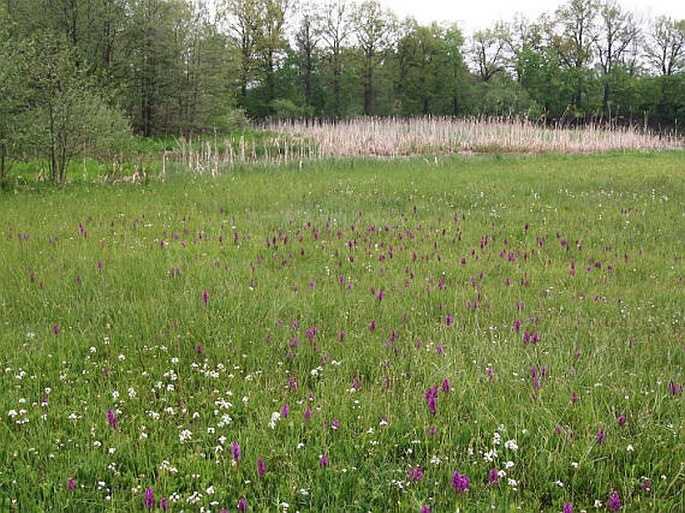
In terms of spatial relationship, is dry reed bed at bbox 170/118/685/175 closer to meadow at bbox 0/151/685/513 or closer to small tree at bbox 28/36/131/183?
small tree at bbox 28/36/131/183

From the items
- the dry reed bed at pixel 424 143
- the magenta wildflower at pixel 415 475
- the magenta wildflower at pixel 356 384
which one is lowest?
the magenta wildflower at pixel 415 475

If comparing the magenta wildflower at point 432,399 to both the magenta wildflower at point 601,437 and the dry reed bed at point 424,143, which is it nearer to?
the magenta wildflower at point 601,437

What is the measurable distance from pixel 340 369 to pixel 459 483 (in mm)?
1435

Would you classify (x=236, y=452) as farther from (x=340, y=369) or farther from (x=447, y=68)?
(x=447, y=68)

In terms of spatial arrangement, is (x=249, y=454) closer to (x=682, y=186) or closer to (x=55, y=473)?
(x=55, y=473)

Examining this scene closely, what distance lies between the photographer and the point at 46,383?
378 centimetres

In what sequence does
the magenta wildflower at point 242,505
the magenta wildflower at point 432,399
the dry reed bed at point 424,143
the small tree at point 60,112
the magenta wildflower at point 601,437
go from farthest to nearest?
the dry reed bed at point 424,143 → the small tree at point 60,112 → the magenta wildflower at point 432,399 → the magenta wildflower at point 601,437 → the magenta wildflower at point 242,505

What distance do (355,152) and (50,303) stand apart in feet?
56.0

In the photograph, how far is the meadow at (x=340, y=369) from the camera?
109 inches

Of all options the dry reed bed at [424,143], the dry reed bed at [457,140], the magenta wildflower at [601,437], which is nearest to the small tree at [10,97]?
the dry reed bed at [424,143]

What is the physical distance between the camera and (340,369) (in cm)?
393

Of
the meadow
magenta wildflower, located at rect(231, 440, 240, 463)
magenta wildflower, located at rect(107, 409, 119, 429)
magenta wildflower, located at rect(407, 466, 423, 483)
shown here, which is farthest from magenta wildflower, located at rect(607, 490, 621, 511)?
magenta wildflower, located at rect(107, 409, 119, 429)

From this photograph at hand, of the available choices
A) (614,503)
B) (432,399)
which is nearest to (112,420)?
(432,399)

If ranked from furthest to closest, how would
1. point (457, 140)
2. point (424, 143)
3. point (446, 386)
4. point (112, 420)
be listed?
point (457, 140) → point (424, 143) → point (446, 386) → point (112, 420)
